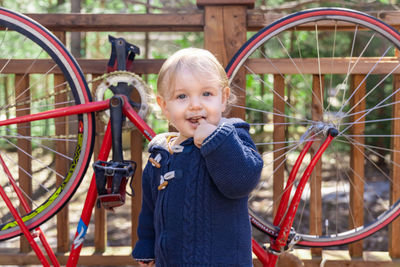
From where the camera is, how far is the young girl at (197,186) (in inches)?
54.7

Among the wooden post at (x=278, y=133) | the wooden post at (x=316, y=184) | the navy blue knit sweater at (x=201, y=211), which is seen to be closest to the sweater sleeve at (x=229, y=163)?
the navy blue knit sweater at (x=201, y=211)

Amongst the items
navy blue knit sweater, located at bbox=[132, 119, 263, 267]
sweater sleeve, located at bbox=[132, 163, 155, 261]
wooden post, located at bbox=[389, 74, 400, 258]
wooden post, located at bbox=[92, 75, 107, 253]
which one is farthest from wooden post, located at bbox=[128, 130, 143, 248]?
wooden post, located at bbox=[389, 74, 400, 258]

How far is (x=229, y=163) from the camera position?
1305mm

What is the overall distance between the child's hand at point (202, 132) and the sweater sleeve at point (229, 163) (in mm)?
33

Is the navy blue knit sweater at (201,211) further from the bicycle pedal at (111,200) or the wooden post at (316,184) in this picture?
the wooden post at (316,184)

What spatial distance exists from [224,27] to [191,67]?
3.23 ft

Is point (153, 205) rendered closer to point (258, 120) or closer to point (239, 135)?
point (239, 135)

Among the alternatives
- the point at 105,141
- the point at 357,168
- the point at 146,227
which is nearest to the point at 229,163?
the point at 146,227

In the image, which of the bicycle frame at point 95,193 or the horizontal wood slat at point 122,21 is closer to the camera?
the bicycle frame at point 95,193

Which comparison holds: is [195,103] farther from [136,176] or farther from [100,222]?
[100,222]

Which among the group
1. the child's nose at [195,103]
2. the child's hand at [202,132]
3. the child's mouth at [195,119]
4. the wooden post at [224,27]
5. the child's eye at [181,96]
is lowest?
the child's hand at [202,132]

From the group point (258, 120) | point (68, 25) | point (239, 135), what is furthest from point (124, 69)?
point (258, 120)

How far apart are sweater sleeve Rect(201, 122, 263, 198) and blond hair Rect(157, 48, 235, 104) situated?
0.19 m

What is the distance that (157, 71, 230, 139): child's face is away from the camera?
1389mm
